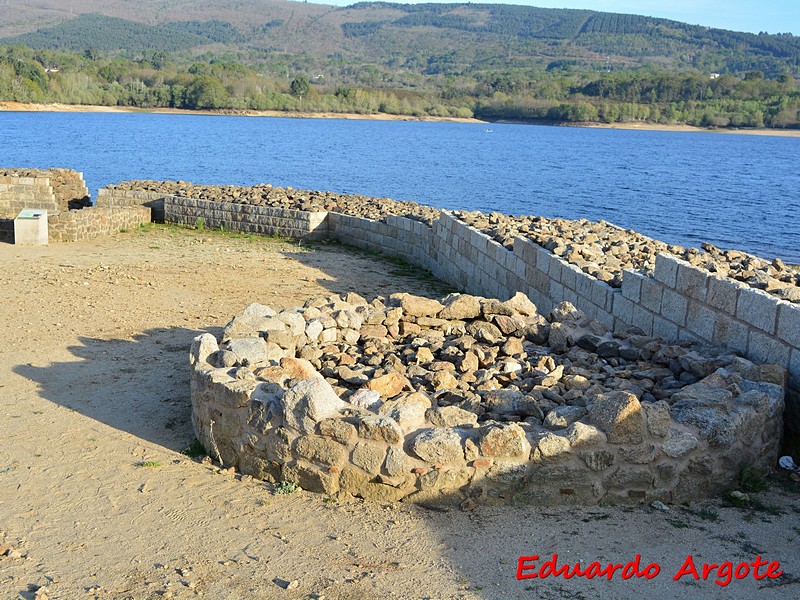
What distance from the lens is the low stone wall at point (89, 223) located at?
16500mm

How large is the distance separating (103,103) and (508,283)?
4789 inches

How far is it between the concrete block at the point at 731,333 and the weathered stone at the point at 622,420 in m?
1.83

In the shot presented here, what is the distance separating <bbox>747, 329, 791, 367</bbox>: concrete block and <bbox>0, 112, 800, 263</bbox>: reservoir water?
1991 centimetres

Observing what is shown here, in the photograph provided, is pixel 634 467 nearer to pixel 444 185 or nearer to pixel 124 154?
pixel 444 185

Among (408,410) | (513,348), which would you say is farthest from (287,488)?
(513,348)

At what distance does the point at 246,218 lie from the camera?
1831 cm

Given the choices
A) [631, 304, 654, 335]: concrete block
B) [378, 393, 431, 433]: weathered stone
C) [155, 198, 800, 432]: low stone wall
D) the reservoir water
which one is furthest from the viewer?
the reservoir water

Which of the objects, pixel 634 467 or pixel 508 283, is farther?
pixel 508 283

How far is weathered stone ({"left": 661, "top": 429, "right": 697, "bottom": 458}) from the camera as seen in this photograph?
18.2 ft

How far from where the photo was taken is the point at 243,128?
10106cm

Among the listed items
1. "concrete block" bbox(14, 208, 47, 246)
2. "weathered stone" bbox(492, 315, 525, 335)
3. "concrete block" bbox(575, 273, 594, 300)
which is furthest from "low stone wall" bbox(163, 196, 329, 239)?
"weathered stone" bbox(492, 315, 525, 335)

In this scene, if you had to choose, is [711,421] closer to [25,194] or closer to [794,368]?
[794,368]

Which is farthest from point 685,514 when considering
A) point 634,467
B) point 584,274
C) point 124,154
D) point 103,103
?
point 103,103

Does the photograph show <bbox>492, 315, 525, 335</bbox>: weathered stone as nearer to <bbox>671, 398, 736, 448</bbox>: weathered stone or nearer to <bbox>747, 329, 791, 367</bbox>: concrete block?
<bbox>747, 329, 791, 367</bbox>: concrete block
